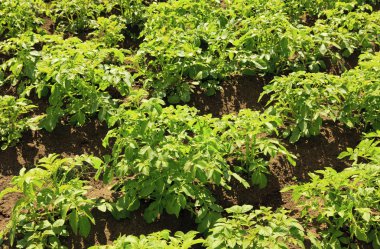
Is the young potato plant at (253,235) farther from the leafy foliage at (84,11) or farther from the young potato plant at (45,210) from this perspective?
the leafy foliage at (84,11)

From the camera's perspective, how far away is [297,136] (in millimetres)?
5105

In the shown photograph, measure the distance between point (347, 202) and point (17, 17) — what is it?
4670 mm

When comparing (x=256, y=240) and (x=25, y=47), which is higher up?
(x=25, y=47)

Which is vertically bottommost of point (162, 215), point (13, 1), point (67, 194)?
point (162, 215)

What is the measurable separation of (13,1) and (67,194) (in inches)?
135

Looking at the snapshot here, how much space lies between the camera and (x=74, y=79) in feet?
16.1

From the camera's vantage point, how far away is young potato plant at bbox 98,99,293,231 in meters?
4.07

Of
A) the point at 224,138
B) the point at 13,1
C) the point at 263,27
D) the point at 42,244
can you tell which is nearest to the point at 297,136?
the point at 224,138

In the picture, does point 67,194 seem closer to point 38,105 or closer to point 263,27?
point 38,105

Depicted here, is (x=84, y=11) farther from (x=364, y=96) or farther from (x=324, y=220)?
(x=324, y=220)

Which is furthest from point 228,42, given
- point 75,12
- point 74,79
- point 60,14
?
point 60,14

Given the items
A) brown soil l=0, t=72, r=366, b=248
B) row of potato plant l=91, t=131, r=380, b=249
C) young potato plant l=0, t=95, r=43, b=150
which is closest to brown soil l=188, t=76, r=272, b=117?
brown soil l=0, t=72, r=366, b=248

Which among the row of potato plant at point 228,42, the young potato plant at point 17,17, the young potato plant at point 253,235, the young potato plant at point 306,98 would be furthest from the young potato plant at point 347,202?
the young potato plant at point 17,17

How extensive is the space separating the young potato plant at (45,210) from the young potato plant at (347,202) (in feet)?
6.01
